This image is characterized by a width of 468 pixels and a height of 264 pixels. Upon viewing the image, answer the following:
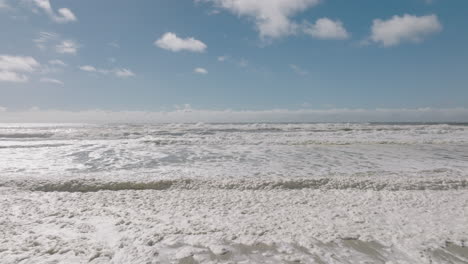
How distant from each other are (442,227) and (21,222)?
7.77 metres

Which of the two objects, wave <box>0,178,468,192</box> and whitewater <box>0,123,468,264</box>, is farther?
wave <box>0,178,468,192</box>

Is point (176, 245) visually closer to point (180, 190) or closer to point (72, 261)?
point (72, 261)

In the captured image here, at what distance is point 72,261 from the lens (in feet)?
12.1

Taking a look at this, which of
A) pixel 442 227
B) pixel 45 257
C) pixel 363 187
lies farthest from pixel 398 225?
pixel 45 257

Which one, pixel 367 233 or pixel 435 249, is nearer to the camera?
pixel 435 249

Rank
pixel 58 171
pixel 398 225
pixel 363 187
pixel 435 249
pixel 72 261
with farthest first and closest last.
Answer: pixel 58 171 < pixel 363 187 < pixel 398 225 < pixel 435 249 < pixel 72 261

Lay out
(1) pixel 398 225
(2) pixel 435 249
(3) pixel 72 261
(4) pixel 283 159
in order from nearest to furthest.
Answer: (3) pixel 72 261, (2) pixel 435 249, (1) pixel 398 225, (4) pixel 283 159

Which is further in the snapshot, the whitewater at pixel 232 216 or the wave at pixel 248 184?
the wave at pixel 248 184

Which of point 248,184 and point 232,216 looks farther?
point 248,184

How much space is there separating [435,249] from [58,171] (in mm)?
11078

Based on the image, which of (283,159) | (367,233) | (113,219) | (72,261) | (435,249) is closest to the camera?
(72,261)

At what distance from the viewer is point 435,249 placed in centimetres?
392

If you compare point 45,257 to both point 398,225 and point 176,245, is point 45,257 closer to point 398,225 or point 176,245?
point 176,245

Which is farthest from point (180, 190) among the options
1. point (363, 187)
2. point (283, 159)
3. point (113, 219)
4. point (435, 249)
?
point (283, 159)
